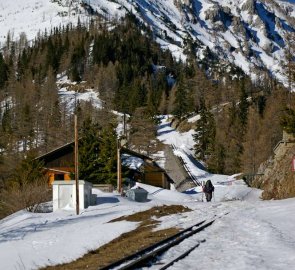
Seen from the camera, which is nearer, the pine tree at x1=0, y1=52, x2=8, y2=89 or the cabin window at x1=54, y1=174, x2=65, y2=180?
the cabin window at x1=54, y1=174, x2=65, y2=180

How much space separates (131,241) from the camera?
18469 mm

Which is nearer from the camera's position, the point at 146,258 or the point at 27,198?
the point at 146,258

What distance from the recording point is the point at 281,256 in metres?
12.2

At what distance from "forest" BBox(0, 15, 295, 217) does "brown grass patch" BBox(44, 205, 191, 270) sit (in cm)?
1095

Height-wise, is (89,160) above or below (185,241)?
above

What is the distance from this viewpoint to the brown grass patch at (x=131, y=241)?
570 inches

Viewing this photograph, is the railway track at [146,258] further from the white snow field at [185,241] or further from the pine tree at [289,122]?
the pine tree at [289,122]

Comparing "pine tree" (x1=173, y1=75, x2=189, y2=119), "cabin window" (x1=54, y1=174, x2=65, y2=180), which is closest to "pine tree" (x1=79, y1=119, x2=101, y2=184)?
"cabin window" (x1=54, y1=174, x2=65, y2=180)

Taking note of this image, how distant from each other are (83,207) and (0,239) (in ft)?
41.8

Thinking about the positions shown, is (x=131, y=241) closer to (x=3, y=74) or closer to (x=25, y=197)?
(x=25, y=197)

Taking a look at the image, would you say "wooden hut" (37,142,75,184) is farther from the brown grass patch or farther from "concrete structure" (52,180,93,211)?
the brown grass patch

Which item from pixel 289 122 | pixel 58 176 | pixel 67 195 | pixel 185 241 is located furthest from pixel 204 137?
pixel 185 241

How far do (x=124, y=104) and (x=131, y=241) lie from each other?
103732 mm

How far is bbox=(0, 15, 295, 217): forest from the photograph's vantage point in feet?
257
